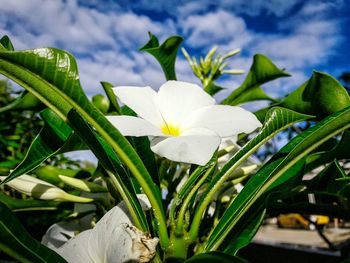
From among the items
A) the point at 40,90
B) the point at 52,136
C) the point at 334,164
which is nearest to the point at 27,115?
the point at 52,136

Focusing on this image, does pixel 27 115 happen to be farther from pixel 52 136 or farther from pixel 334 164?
pixel 334 164

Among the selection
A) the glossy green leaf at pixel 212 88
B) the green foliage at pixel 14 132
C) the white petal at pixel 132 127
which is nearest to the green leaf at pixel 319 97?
the glossy green leaf at pixel 212 88

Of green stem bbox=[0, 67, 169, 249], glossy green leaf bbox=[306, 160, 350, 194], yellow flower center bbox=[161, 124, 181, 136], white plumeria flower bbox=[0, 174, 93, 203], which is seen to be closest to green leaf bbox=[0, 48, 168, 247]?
green stem bbox=[0, 67, 169, 249]

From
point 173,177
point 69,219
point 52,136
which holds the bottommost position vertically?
point 69,219

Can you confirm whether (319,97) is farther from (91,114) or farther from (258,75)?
(91,114)

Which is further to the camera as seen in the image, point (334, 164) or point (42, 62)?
point (334, 164)

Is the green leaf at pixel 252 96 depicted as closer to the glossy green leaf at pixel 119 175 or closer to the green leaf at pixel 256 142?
the green leaf at pixel 256 142

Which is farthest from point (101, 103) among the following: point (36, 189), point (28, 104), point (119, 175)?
point (119, 175)
